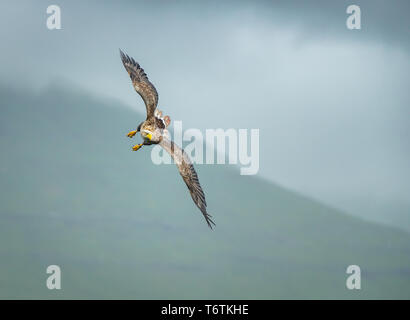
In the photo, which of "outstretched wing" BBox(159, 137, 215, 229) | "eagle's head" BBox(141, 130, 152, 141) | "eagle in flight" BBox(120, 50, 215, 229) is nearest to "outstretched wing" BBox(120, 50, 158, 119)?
"eagle in flight" BBox(120, 50, 215, 229)

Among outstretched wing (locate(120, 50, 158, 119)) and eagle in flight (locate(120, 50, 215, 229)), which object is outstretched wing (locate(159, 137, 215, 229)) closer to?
eagle in flight (locate(120, 50, 215, 229))

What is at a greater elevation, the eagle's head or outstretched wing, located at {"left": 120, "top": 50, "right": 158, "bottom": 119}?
outstretched wing, located at {"left": 120, "top": 50, "right": 158, "bottom": 119}

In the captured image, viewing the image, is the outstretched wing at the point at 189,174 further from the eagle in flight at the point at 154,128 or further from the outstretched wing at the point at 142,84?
the outstretched wing at the point at 142,84

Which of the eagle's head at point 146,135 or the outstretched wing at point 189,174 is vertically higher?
the eagle's head at point 146,135

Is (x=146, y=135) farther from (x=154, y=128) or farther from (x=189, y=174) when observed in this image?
(x=189, y=174)

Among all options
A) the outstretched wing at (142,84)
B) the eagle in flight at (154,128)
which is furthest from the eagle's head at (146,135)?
the outstretched wing at (142,84)
